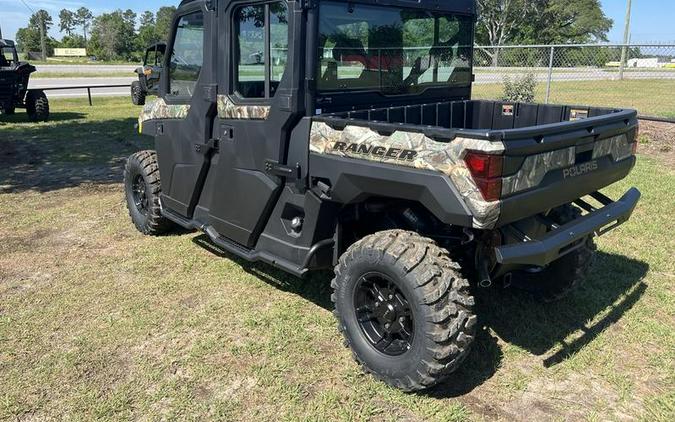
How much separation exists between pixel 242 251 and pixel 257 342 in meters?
0.76

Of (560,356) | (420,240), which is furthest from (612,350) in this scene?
(420,240)

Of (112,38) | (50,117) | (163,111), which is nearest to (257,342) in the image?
(163,111)

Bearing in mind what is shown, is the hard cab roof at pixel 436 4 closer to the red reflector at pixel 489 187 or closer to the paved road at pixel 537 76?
the red reflector at pixel 489 187

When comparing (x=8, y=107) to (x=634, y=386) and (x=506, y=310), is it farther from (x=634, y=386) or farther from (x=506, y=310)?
(x=634, y=386)

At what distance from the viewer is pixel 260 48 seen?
382 cm

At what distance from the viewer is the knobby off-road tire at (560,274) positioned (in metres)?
3.91

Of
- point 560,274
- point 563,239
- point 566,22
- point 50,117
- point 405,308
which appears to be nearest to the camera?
point 563,239

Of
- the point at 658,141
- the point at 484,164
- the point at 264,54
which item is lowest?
the point at 658,141

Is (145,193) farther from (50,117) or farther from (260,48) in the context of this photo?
(50,117)

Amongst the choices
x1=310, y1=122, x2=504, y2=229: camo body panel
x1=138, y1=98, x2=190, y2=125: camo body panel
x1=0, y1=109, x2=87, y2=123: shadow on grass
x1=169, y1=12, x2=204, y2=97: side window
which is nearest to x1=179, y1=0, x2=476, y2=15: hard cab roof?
x1=169, y1=12, x2=204, y2=97: side window

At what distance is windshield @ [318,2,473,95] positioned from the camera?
12.1 ft

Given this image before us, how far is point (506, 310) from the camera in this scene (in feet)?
13.6

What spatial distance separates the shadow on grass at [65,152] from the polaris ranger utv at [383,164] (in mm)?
4046

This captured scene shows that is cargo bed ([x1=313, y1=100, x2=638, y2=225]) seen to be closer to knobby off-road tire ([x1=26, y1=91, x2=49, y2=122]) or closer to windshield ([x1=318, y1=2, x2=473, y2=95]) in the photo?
windshield ([x1=318, y1=2, x2=473, y2=95])
